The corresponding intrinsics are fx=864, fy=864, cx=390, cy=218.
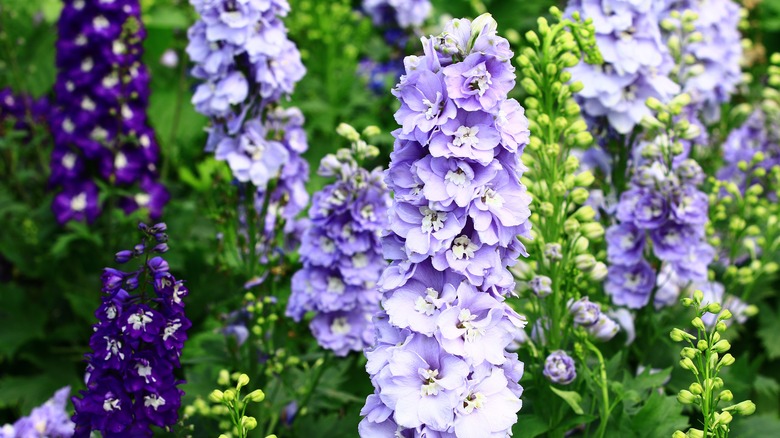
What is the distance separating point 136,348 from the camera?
2.31 metres

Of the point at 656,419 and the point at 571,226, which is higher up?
the point at 571,226

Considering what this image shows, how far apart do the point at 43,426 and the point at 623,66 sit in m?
2.42

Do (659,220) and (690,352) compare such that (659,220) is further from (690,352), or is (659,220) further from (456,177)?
(456,177)

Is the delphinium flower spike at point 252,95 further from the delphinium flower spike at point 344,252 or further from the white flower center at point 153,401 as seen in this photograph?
the white flower center at point 153,401

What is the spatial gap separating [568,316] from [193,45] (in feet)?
5.60

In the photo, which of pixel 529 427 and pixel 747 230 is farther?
pixel 747 230

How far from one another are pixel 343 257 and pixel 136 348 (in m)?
0.92

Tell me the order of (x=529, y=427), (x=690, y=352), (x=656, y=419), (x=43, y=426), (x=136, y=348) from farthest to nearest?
(x=43, y=426), (x=656, y=419), (x=529, y=427), (x=136, y=348), (x=690, y=352)

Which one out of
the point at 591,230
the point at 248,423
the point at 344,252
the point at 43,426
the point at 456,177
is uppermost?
the point at 456,177

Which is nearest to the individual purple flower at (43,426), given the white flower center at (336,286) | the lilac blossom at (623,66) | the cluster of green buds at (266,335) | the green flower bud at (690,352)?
the cluster of green buds at (266,335)

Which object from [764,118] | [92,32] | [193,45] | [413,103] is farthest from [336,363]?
[764,118]

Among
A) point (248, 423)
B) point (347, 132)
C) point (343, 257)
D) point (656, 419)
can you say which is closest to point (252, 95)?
point (347, 132)

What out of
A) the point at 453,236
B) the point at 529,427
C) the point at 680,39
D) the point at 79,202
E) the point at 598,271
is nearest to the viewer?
the point at 453,236

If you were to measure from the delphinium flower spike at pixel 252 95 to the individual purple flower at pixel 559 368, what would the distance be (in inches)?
51.1
